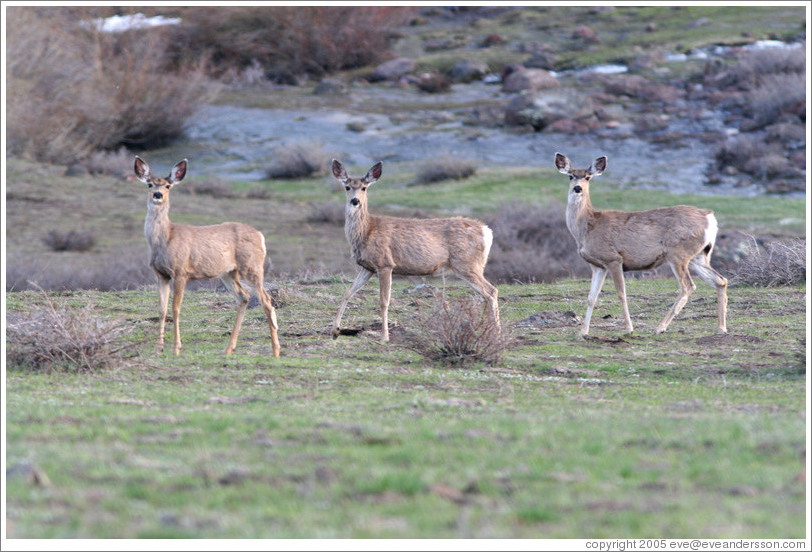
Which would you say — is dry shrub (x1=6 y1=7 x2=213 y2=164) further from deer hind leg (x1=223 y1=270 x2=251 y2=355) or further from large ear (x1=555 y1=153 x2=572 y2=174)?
deer hind leg (x1=223 y1=270 x2=251 y2=355)

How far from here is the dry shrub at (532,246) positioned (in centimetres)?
2352

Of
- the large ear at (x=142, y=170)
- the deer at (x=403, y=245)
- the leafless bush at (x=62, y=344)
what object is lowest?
the leafless bush at (x=62, y=344)

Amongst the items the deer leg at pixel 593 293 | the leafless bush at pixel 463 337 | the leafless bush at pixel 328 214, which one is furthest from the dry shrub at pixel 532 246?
the leafless bush at pixel 463 337

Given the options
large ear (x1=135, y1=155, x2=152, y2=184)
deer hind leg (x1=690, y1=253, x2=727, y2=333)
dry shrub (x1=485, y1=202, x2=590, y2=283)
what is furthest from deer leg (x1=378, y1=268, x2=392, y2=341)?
dry shrub (x1=485, y1=202, x2=590, y2=283)

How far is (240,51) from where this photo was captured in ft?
195

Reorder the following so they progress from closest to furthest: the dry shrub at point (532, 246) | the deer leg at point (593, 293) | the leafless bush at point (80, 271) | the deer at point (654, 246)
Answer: the deer leg at point (593, 293), the deer at point (654, 246), the leafless bush at point (80, 271), the dry shrub at point (532, 246)

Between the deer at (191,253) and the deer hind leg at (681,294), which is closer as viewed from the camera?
the deer at (191,253)

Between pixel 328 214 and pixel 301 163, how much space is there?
327 inches

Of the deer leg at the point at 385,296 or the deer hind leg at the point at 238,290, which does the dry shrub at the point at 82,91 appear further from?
the deer hind leg at the point at 238,290

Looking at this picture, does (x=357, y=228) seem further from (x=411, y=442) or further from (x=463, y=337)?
(x=411, y=442)

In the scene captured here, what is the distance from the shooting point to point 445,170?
117ft

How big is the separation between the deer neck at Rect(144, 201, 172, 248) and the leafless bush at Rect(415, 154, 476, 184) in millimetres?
23725

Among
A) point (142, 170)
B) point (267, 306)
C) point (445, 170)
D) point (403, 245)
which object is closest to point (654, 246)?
point (403, 245)

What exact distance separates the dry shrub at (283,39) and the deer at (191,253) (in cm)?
4578
